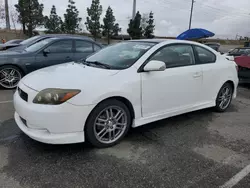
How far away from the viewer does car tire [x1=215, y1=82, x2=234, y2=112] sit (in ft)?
14.7

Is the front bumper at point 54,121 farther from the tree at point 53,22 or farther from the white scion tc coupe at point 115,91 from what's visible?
the tree at point 53,22

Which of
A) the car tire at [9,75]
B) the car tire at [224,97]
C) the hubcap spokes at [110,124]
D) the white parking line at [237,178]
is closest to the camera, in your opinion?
the white parking line at [237,178]

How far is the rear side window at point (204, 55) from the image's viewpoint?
4.03m

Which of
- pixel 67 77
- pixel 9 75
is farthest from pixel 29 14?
pixel 67 77

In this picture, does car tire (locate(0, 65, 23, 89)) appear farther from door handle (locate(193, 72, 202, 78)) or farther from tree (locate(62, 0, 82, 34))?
tree (locate(62, 0, 82, 34))

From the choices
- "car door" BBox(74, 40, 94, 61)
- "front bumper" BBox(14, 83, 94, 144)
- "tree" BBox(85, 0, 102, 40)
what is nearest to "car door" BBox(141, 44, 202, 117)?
"front bumper" BBox(14, 83, 94, 144)

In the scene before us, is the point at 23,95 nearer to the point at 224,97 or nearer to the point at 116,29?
the point at 224,97

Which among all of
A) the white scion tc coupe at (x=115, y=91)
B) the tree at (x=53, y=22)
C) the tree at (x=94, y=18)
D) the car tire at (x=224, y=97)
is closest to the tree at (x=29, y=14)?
the tree at (x=53, y=22)

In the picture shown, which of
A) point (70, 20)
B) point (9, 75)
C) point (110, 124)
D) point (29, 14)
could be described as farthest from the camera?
point (70, 20)

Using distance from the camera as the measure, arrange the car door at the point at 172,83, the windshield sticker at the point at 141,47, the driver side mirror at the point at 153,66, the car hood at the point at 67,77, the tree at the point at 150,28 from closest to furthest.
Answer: the car hood at the point at 67,77
the driver side mirror at the point at 153,66
the car door at the point at 172,83
the windshield sticker at the point at 141,47
the tree at the point at 150,28

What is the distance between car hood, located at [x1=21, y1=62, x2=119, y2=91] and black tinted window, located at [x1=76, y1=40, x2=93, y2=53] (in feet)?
11.9

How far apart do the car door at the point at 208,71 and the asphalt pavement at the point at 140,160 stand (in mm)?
650

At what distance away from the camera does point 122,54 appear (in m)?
3.57

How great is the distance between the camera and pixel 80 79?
111 inches
